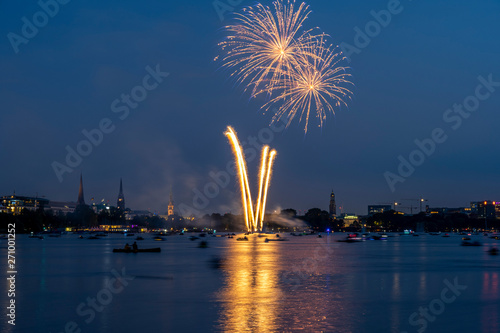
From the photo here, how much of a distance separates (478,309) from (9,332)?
23690mm

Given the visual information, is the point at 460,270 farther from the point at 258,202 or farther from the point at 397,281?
the point at 258,202

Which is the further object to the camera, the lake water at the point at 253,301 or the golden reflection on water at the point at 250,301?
the lake water at the point at 253,301

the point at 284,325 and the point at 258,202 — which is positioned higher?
the point at 258,202

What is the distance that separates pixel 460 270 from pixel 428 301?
27806 millimetres

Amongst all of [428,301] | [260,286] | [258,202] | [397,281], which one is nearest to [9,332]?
[260,286]

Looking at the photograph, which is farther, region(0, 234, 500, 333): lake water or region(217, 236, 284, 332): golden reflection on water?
region(0, 234, 500, 333): lake water

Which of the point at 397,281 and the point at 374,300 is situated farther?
the point at 397,281

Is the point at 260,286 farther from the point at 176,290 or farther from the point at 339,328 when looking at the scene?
the point at 339,328

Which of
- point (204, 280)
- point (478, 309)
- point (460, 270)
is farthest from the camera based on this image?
point (460, 270)

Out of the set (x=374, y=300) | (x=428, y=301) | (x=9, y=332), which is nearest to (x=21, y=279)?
(x=9, y=332)

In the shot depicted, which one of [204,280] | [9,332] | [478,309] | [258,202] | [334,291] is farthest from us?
[258,202]

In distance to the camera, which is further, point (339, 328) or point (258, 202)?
point (258, 202)

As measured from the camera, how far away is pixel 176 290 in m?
40.5

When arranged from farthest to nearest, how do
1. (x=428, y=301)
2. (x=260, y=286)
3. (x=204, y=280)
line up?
(x=204, y=280)
(x=260, y=286)
(x=428, y=301)
